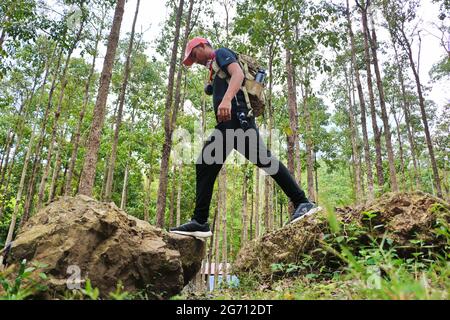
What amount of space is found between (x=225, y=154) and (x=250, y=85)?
2.39ft

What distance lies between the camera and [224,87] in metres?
3.19

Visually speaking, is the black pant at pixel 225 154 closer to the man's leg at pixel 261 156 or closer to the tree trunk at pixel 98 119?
the man's leg at pixel 261 156

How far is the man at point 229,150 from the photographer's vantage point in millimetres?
3068

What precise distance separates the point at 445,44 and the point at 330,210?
21871 mm

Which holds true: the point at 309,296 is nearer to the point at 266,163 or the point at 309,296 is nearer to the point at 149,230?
the point at 266,163

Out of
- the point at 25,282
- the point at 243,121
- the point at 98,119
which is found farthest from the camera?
the point at 98,119

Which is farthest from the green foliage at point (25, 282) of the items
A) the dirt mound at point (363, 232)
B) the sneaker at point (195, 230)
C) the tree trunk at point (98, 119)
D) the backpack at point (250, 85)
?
the tree trunk at point (98, 119)

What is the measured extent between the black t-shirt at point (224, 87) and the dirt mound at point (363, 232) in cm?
128

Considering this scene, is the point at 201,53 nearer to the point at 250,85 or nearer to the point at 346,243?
the point at 250,85

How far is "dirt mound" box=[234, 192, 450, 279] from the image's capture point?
276 cm

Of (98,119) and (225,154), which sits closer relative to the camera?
(225,154)

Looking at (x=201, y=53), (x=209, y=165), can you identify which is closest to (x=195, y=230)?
(x=209, y=165)

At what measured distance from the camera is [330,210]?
4.34ft
